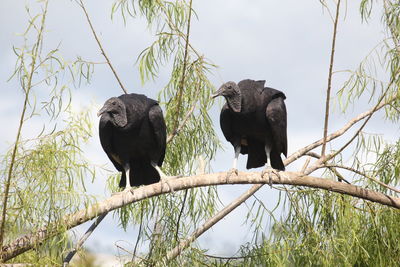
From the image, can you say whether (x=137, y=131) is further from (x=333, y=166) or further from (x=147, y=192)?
(x=333, y=166)

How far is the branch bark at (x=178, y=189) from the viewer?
12.1ft

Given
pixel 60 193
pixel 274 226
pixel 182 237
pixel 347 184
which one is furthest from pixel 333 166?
pixel 60 193

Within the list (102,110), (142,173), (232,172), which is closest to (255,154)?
(232,172)

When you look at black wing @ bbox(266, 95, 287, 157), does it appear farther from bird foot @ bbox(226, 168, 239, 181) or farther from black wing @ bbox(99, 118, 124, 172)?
black wing @ bbox(99, 118, 124, 172)

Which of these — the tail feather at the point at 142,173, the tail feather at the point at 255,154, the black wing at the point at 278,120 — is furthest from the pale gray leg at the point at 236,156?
the tail feather at the point at 142,173

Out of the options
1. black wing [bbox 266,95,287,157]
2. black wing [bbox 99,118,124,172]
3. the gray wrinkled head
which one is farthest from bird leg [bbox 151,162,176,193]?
black wing [bbox 266,95,287,157]

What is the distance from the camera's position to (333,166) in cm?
449

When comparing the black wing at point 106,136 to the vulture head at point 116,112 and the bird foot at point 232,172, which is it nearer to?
the vulture head at point 116,112

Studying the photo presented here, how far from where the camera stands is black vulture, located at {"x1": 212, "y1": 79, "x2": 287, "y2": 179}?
175 inches

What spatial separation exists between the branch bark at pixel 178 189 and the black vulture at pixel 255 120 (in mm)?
319

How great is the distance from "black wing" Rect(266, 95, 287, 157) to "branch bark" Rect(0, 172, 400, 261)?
34 cm

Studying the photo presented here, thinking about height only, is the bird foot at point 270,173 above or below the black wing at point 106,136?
below

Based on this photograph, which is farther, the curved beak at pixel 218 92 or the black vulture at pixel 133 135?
the curved beak at pixel 218 92

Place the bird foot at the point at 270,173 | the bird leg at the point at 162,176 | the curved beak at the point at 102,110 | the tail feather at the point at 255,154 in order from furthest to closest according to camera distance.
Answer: the tail feather at the point at 255,154 < the curved beak at the point at 102,110 < the bird foot at the point at 270,173 < the bird leg at the point at 162,176
